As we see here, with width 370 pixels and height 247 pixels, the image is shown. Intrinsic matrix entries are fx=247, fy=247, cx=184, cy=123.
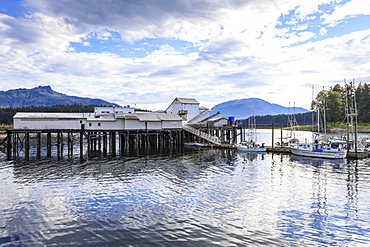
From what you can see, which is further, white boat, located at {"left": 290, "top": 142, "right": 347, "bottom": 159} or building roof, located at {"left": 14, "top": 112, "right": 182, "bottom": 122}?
building roof, located at {"left": 14, "top": 112, "right": 182, "bottom": 122}

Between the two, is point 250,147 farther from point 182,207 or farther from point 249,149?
point 182,207

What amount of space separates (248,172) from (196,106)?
51495mm

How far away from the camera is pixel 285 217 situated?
1795 cm

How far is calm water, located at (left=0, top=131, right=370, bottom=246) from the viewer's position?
15023 mm

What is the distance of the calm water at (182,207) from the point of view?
1502 cm

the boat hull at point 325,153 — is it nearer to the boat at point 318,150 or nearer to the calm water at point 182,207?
the boat at point 318,150

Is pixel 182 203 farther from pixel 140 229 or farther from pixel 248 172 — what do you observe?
pixel 248 172

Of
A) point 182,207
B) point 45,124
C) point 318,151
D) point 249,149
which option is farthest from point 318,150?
point 45,124

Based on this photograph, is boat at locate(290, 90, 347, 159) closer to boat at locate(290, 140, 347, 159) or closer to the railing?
boat at locate(290, 140, 347, 159)

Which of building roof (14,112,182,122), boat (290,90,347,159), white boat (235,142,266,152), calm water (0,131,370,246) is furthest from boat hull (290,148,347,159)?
building roof (14,112,182,122)

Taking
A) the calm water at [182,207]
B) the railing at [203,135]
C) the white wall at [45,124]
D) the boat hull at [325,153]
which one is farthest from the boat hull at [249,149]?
the white wall at [45,124]

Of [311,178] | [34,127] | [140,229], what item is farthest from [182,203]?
[34,127]

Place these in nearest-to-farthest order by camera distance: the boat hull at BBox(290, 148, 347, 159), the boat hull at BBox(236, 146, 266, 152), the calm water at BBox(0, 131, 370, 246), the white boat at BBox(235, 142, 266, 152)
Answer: the calm water at BBox(0, 131, 370, 246) < the boat hull at BBox(290, 148, 347, 159) < the boat hull at BBox(236, 146, 266, 152) < the white boat at BBox(235, 142, 266, 152)

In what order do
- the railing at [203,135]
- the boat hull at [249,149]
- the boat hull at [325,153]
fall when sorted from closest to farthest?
1. the boat hull at [325,153]
2. the boat hull at [249,149]
3. the railing at [203,135]
